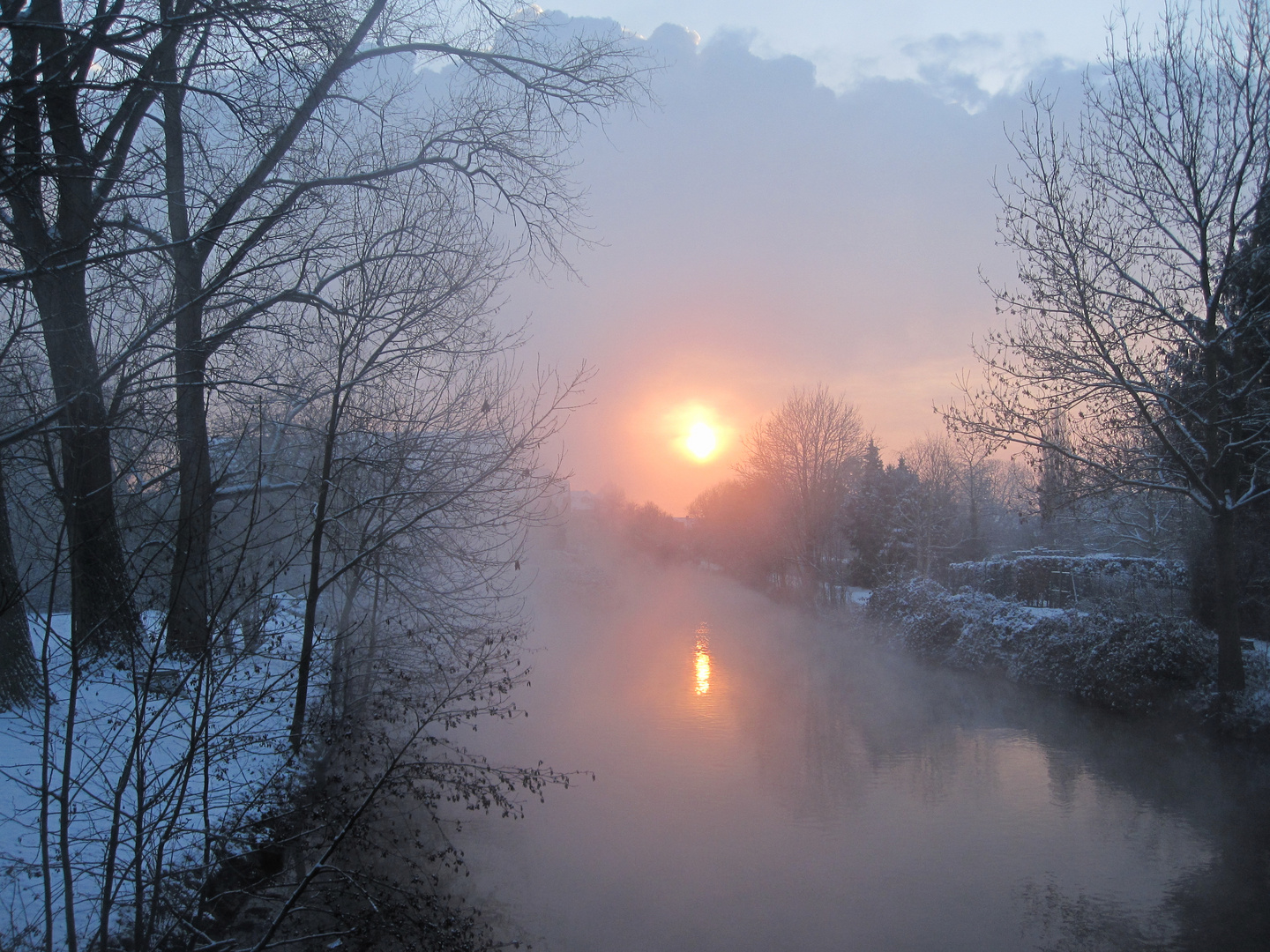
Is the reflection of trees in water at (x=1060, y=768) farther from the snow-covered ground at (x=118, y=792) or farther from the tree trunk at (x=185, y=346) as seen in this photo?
the tree trunk at (x=185, y=346)

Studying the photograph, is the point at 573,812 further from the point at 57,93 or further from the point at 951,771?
the point at 57,93

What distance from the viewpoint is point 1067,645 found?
14555 mm

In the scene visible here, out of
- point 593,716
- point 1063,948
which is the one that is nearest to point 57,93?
point 1063,948

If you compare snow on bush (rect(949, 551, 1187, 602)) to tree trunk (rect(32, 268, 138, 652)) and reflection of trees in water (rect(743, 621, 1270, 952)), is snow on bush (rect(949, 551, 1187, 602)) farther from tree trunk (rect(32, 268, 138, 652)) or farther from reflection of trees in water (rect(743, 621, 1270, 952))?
tree trunk (rect(32, 268, 138, 652))

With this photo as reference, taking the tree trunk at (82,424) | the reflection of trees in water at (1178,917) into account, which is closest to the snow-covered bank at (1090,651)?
the reflection of trees in water at (1178,917)

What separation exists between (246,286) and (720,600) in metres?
29.3

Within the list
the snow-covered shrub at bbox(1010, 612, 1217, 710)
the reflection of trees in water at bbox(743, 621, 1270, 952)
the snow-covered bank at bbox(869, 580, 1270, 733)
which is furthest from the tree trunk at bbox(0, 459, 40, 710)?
the snow-covered shrub at bbox(1010, 612, 1217, 710)

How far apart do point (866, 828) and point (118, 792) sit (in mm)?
8254

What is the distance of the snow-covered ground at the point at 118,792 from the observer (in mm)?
3025

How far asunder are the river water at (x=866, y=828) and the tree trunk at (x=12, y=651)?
13.2 feet

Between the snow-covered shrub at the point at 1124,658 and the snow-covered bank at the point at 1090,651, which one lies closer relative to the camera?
the snow-covered bank at the point at 1090,651

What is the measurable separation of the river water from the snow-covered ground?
3.38 metres

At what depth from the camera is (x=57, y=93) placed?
396 cm

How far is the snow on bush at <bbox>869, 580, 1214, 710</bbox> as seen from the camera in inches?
480
